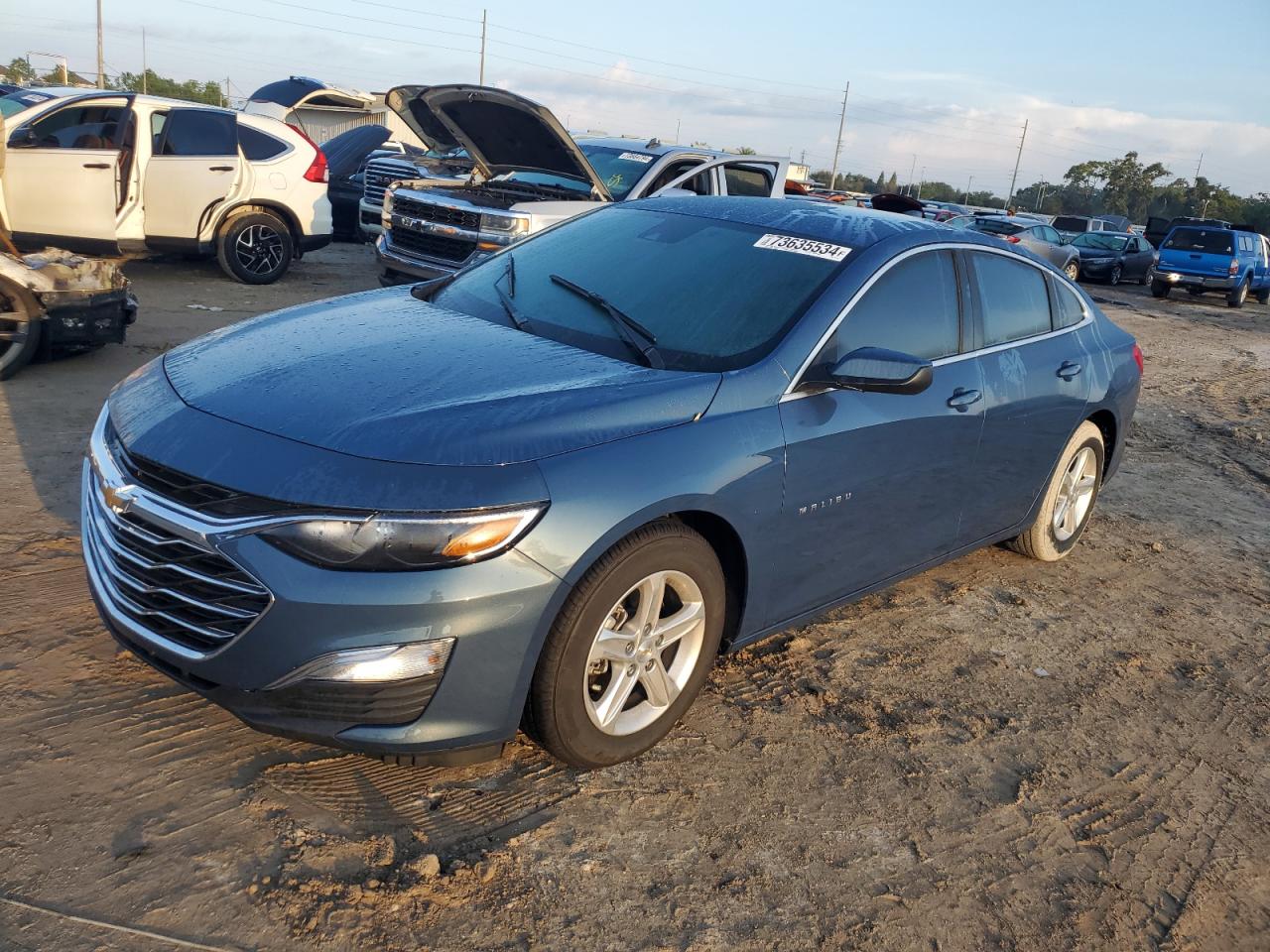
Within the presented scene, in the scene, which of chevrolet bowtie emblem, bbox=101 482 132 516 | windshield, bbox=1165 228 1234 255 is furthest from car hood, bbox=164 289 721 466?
windshield, bbox=1165 228 1234 255

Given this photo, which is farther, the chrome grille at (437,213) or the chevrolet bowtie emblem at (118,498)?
the chrome grille at (437,213)

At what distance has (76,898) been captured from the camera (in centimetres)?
245

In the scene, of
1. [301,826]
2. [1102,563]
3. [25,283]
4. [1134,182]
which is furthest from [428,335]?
[1134,182]

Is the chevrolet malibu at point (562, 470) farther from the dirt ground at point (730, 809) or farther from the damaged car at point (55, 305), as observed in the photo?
the damaged car at point (55, 305)

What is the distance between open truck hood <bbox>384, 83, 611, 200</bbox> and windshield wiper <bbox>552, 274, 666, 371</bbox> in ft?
19.2

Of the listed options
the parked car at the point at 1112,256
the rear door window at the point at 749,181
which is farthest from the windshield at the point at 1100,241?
the rear door window at the point at 749,181

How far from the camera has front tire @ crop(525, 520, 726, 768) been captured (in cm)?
287

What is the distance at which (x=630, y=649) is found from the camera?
10.2 feet

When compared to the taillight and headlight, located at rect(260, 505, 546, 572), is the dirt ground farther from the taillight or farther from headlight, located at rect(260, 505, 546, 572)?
the taillight

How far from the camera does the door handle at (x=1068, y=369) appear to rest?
191 inches

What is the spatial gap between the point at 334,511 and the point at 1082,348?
153 inches

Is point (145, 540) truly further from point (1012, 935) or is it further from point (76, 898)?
point (1012, 935)

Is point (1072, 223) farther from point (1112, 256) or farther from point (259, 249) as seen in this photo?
point (259, 249)

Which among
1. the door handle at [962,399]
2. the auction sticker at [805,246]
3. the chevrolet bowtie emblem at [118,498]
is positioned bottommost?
the chevrolet bowtie emblem at [118,498]
